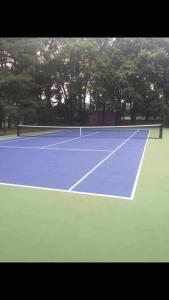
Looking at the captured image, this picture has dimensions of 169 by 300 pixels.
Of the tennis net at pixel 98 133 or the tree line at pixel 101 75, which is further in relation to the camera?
the tree line at pixel 101 75

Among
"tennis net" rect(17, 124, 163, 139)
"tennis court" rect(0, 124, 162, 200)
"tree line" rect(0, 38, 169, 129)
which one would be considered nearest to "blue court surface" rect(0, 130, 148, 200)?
"tennis court" rect(0, 124, 162, 200)

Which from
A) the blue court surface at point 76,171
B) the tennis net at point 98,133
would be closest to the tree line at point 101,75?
the tennis net at point 98,133

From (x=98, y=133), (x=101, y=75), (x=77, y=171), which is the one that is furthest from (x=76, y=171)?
(x=101, y=75)

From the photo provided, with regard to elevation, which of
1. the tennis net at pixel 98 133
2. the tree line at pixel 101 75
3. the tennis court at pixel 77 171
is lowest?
the tennis court at pixel 77 171

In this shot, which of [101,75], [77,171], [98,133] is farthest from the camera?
[101,75]

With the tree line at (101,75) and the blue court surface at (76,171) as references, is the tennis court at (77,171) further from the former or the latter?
the tree line at (101,75)

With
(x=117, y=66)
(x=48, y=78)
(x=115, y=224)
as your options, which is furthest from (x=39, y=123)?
(x=115, y=224)

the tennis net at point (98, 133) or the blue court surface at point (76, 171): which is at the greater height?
the tennis net at point (98, 133)

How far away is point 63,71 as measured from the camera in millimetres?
29094

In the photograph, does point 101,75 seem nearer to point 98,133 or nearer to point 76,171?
point 98,133
